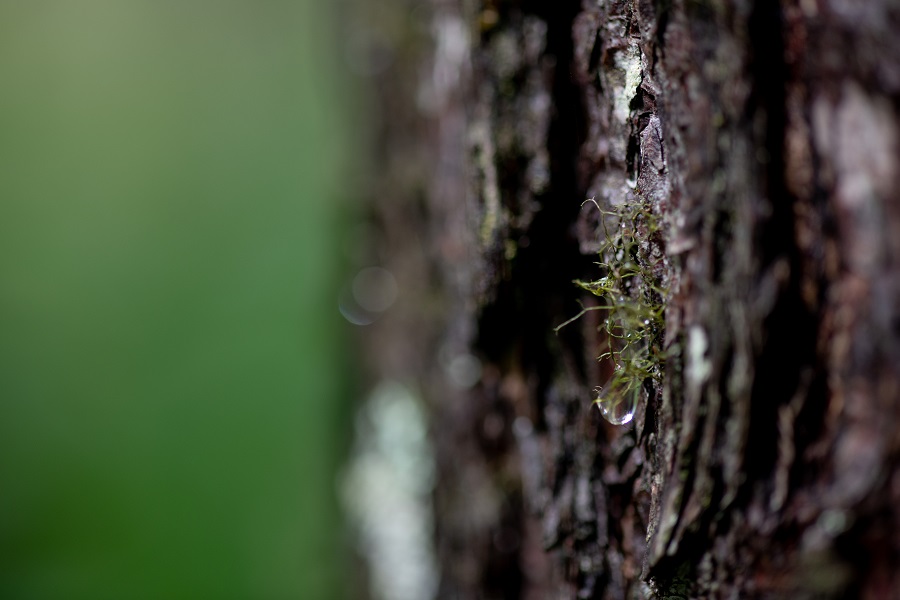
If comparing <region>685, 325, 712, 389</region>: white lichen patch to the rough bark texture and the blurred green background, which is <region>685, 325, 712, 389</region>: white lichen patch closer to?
the rough bark texture

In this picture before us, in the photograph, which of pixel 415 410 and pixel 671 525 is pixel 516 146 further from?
pixel 415 410

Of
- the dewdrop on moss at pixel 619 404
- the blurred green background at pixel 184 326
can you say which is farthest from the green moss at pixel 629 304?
→ the blurred green background at pixel 184 326

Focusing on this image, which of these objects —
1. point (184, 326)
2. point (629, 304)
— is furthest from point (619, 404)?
point (184, 326)

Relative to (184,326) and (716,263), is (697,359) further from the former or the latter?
(184,326)

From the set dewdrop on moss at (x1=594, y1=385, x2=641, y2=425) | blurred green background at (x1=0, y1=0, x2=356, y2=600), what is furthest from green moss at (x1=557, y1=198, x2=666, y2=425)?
blurred green background at (x1=0, y1=0, x2=356, y2=600)

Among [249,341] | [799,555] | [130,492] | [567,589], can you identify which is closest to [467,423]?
[567,589]

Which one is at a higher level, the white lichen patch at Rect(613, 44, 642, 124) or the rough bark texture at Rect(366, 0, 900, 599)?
the white lichen patch at Rect(613, 44, 642, 124)
